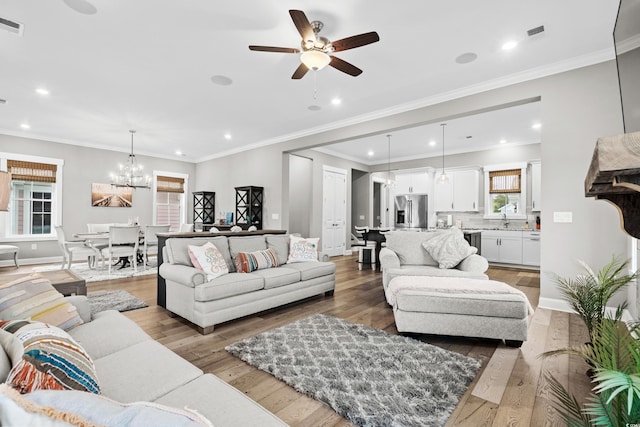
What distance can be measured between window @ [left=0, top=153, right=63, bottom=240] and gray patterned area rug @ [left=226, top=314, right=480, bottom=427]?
22.6ft

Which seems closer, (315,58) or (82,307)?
(82,307)

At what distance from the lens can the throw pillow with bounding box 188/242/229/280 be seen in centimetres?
313

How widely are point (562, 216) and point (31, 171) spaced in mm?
9590

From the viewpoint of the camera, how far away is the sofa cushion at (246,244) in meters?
3.75

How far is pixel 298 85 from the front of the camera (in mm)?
4094

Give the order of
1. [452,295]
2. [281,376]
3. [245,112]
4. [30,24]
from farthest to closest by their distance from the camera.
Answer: [245,112] → [30,24] → [452,295] → [281,376]

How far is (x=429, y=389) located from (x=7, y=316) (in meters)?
2.35

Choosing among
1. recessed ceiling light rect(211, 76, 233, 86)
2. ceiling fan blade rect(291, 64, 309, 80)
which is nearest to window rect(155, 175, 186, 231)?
recessed ceiling light rect(211, 76, 233, 86)

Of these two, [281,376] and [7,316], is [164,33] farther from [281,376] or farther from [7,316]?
[281,376]

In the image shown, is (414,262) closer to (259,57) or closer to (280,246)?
(280,246)

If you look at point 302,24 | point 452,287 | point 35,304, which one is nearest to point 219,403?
point 35,304

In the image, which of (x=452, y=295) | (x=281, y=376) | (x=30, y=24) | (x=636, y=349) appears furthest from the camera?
(x=30, y=24)

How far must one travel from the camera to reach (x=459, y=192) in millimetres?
7480

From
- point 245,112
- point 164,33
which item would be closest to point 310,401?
point 164,33
